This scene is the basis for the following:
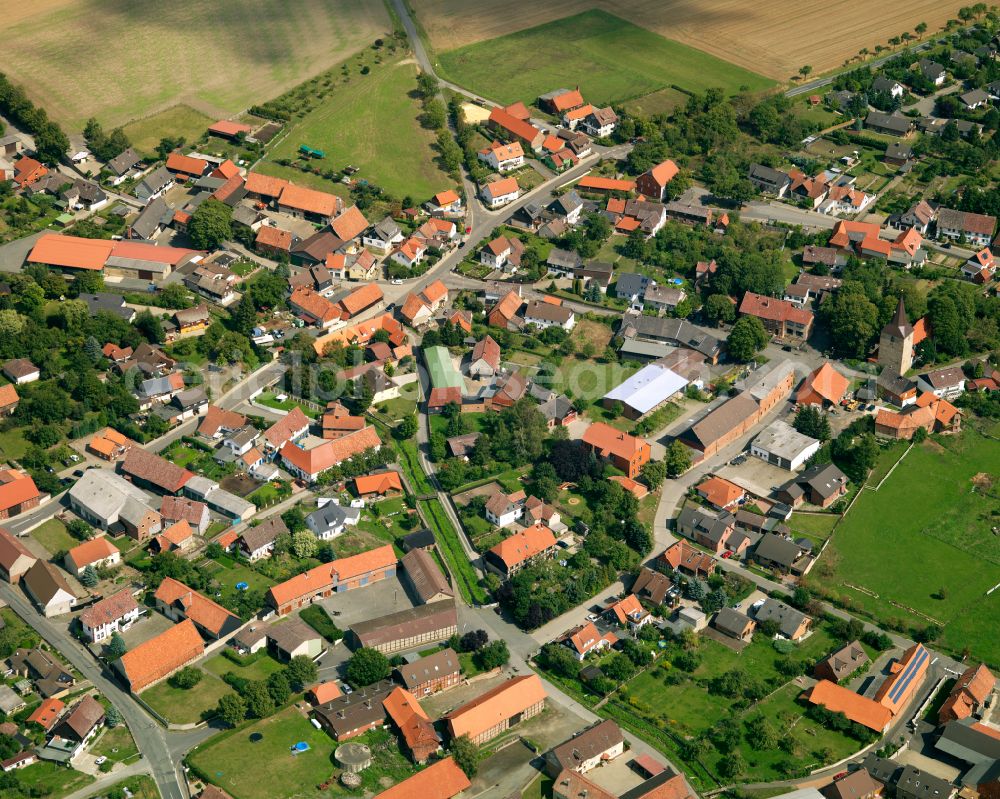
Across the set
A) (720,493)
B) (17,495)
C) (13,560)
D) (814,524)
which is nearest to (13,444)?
(17,495)

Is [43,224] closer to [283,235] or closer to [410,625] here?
[283,235]

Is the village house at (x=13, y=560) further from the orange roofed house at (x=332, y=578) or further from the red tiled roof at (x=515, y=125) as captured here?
the red tiled roof at (x=515, y=125)

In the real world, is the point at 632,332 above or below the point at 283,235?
below

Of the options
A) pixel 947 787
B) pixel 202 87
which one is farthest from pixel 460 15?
pixel 947 787

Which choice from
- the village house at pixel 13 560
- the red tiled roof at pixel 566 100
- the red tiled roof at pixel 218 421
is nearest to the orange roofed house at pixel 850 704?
the red tiled roof at pixel 218 421

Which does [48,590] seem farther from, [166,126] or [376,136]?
[376,136]

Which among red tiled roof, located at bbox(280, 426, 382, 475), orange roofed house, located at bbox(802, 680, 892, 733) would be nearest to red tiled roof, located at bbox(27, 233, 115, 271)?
red tiled roof, located at bbox(280, 426, 382, 475)
